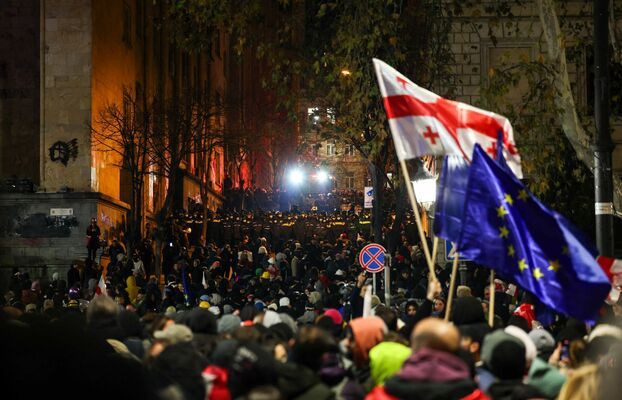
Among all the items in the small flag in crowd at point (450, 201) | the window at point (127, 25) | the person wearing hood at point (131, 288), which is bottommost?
the person wearing hood at point (131, 288)

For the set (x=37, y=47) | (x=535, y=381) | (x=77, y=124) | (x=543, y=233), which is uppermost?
(x=37, y=47)

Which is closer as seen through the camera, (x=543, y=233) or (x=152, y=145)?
(x=543, y=233)

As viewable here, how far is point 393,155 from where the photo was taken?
3388cm

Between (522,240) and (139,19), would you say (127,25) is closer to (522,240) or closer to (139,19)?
(139,19)

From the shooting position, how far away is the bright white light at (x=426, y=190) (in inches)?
936

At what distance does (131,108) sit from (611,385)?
1539 inches

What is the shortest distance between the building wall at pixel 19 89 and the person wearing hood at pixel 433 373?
3555cm

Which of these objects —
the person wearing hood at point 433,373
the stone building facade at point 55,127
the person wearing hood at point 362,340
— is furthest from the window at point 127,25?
the person wearing hood at point 433,373

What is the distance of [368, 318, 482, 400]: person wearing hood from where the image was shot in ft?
20.8

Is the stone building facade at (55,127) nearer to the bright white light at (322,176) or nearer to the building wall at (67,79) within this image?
the building wall at (67,79)

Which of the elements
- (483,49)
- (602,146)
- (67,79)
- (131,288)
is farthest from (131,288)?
(602,146)

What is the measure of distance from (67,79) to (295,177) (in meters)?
56.1

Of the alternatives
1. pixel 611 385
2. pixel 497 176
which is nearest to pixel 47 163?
pixel 497 176

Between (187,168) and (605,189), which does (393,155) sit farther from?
(187,168)
